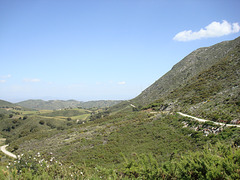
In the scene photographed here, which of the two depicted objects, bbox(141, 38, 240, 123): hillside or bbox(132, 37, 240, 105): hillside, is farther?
bbox(132, 37, 240, 105): hillside

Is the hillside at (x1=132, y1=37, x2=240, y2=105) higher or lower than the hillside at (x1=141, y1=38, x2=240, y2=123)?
above

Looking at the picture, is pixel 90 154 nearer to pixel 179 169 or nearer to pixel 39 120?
pixel 179 169

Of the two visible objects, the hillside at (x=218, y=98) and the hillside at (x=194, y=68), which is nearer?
the hillside at (x=218, y=98)

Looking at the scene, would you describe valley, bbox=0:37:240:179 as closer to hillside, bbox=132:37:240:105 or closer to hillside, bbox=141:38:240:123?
hillside, bbox=141:38:240:123

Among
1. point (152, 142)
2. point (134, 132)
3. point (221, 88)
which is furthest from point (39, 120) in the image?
point (221, 88)

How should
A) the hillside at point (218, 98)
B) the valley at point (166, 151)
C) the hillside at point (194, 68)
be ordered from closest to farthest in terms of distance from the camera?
the valley at point (166, 151) < the hillside at point (218, 98) < the hillside at point (194, 68)

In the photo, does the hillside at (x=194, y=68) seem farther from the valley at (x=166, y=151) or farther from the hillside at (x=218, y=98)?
the valley at (x=166, y=151)

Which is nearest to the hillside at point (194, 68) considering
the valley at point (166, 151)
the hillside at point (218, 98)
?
the hillside at point (218, 98)

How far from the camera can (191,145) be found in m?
19.3

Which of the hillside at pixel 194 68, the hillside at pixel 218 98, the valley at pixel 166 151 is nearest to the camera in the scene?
the valley at pixel 166 151

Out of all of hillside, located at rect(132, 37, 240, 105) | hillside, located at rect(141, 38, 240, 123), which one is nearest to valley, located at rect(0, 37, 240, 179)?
hillside, located at rect(141, 38, 240, 123)

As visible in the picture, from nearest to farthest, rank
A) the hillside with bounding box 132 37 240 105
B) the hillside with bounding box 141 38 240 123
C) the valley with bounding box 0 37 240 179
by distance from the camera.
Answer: the valley with bounding box 0 37 240 179, the hillside with bounding box 141 38 240 123, the hillside with bounding box 132 37 240 105

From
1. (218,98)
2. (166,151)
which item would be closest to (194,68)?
(218,98)

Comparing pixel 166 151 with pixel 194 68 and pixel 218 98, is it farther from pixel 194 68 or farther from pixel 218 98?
pixel 194 68
